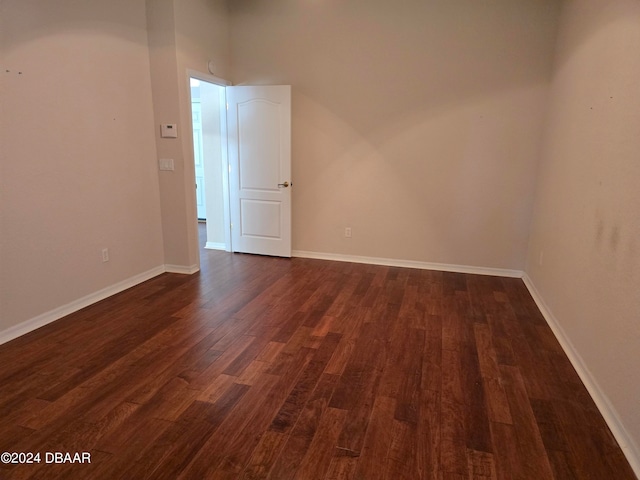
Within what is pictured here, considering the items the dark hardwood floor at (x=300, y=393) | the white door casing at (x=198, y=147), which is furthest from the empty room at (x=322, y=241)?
the white door casing at (x=198, y=147)

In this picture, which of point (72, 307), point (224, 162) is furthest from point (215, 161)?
point (72, 307)

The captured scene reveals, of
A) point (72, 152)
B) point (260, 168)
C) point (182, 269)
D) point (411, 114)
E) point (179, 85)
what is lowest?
point (182, 269)

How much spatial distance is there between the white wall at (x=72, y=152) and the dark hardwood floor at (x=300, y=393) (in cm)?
41

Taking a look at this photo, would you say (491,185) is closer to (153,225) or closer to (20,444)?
(153,225)

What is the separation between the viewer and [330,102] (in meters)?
4.84

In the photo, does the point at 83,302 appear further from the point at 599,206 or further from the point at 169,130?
the point at 599,206

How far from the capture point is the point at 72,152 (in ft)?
11.0

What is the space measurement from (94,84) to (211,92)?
6.29 ft

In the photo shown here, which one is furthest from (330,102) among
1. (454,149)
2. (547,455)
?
(547,455)

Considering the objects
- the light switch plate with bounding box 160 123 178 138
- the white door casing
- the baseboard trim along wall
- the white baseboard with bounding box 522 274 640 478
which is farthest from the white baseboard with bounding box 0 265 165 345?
the white baseboard with bounding box 522 274 640 478

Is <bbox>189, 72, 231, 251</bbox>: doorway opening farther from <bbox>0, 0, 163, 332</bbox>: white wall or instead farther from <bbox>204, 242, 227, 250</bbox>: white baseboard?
<bbox>0, 0, 163, 332</bbox>: white wall

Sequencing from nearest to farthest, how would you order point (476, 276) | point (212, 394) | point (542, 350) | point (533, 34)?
1. point (212, 394)
2. point (542, 350)
3. point (533, 34)
4. point (476, 276)

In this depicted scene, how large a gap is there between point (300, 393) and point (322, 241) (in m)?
3.02

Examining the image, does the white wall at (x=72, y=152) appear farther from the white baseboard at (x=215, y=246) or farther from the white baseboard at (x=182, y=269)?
the white baseboard at (x=215, y=246)
